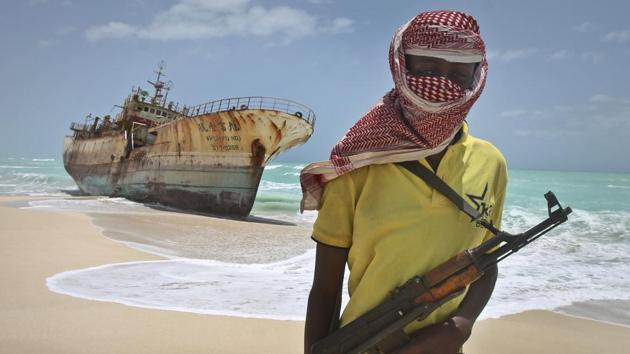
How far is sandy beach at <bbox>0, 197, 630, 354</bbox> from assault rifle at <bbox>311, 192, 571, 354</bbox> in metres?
2.41

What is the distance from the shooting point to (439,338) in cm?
117

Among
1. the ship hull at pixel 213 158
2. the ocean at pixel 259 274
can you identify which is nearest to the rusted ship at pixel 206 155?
the ship hull at pixel 213 158

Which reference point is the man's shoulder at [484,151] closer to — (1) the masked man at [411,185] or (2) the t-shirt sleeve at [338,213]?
(1) the masked man at [411,185]

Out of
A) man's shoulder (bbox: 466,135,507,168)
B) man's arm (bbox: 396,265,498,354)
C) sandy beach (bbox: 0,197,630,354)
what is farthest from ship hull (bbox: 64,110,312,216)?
man's arm (bbox: 396,265,498,354)

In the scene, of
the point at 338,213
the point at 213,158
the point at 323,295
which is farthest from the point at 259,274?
the point at 213,158

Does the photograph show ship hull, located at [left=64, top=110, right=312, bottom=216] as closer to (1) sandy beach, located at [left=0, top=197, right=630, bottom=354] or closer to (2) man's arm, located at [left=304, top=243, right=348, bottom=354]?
(1) sandy beach, located at [left=0, top=197, right=630, bottom=354]

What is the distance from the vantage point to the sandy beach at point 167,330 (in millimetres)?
3357

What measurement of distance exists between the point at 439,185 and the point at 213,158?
1747cm

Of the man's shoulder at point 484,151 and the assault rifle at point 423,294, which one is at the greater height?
the man's shoulder at point 484,151

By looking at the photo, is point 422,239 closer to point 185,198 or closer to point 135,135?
point 185,198

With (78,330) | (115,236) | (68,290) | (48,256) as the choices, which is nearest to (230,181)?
(115,236)

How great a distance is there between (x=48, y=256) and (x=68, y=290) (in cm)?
204

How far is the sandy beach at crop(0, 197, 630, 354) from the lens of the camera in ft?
11.0

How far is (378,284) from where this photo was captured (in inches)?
47.2
